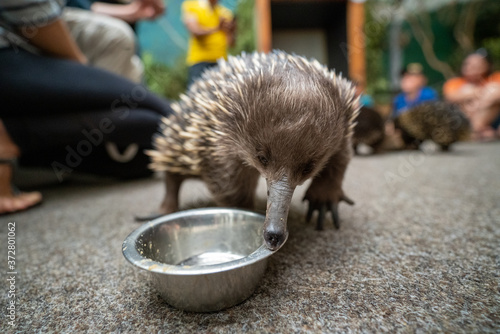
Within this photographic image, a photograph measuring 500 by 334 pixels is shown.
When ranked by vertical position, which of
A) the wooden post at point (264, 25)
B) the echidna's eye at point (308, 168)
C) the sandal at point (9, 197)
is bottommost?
the sandal at point (9, 197)

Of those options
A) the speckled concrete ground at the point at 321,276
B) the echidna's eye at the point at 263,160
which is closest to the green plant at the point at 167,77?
the speckled concrete ground at the point at 321,276

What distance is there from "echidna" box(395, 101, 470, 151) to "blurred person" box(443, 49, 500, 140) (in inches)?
43.8

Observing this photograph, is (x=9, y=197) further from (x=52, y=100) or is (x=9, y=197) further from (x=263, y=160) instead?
(x=263, y=160)

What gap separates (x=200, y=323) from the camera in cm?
67

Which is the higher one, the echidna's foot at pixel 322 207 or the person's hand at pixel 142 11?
the person's hand at pixel 142 11

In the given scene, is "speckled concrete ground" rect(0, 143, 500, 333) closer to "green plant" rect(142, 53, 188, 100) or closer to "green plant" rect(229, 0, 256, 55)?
"green plant" rect(229, 0, 256, 55)

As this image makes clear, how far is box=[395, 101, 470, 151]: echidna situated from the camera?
10.6 feet

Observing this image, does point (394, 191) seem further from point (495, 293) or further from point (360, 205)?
point (495, 293)

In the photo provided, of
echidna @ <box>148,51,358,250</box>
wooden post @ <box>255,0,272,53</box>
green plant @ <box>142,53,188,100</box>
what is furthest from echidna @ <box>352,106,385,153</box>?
green plant @ <box>142,53,188,100</box>

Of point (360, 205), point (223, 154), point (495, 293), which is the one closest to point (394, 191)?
point (360, 205)

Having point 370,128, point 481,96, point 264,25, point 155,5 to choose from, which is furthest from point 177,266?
point 481,96

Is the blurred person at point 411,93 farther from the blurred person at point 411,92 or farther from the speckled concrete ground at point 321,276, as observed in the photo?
the speckled concrete ground at point 321,276

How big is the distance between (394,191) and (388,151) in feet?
7.02

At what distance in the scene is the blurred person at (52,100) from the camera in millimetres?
1543
